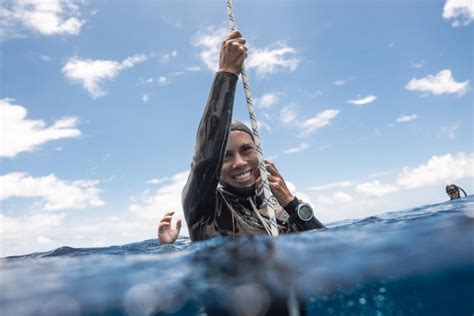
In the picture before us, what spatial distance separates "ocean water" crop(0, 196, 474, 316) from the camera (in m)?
3.85

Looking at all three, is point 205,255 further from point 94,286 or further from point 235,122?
point 235,122

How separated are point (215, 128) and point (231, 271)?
185 cm

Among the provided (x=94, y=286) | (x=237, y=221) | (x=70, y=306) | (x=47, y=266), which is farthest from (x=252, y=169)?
(x=47, y=266)

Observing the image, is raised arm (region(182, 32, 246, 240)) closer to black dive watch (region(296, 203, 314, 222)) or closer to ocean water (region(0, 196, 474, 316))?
ocean water (region(0, 196, 474, 316))

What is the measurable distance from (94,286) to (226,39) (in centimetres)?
307

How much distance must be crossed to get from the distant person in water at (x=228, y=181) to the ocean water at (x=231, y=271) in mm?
246

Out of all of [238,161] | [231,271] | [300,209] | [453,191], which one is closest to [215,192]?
[238,161]

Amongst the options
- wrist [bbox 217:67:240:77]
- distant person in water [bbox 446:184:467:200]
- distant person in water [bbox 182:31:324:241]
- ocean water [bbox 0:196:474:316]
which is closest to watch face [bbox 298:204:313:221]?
distant person in water [bbox 182:31:324:241]

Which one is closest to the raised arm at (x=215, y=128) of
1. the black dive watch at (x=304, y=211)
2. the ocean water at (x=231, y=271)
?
the ocean water at (x=231, y=271)

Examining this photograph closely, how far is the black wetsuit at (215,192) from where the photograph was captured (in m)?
3.37

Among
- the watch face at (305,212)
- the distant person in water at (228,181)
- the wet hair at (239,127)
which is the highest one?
the wet hair at (239,127)

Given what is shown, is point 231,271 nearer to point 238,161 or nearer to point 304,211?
point 304,211

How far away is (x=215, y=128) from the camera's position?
335cm

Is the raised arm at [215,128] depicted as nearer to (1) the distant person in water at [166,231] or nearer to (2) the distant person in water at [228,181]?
(2) the distant person in water at [228,181]
